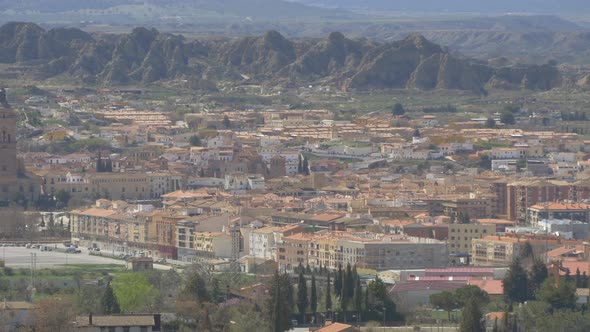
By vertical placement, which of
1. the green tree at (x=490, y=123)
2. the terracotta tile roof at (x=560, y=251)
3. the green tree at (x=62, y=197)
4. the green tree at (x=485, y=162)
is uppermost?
the terracotta tile roof at (x=560, y=251)

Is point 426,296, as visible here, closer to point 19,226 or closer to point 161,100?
point 19,226

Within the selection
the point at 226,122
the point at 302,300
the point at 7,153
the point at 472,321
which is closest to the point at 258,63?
the point at 226,122

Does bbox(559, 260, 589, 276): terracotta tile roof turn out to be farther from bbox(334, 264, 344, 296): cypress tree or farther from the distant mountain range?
the distant mountain range

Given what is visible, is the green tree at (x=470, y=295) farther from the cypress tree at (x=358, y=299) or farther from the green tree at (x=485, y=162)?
the green tree at (x=485, y=162)

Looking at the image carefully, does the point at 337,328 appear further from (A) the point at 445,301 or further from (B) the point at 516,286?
A: (B) the point at 516,286

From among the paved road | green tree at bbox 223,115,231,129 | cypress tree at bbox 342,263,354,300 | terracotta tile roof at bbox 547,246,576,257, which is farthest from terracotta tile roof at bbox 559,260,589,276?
green tree at bbox 223,115,231,129

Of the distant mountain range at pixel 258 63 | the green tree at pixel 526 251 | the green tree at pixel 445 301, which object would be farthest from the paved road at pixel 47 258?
Answer: the distant mountain range at pixel 258 63
